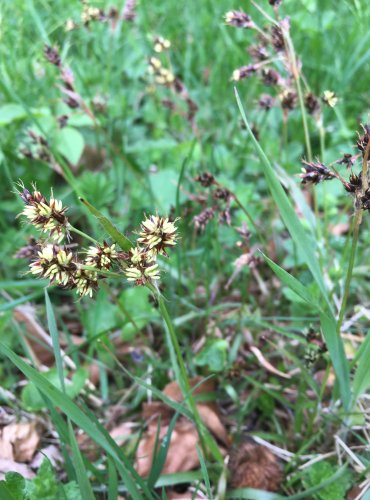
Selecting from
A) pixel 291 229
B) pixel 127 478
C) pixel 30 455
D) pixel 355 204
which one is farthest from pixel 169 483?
pixel 355 204

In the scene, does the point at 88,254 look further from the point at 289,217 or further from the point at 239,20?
the point at 239,20

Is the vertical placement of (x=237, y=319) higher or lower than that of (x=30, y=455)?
higher

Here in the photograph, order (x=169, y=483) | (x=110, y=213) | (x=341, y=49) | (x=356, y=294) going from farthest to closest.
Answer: (x=341, y=49) → (x=110, y=213) → (x=356, y=294) → (x=169, y=483)

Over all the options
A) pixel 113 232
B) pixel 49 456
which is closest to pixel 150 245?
pixel 113 232

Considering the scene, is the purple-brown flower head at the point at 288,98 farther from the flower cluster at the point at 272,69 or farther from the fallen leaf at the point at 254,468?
the fallen leaf at the point at 254,468

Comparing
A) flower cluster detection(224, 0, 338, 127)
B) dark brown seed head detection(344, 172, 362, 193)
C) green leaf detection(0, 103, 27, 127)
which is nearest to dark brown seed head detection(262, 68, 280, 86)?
flower cluster detection(224, 0, 338, 127)

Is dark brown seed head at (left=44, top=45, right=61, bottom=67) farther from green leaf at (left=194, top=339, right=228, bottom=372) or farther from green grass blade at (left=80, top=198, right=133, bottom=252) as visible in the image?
green leaf at (left=194, top=339, right=228, bottom=372)

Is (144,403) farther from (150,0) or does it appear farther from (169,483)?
(150,0)
